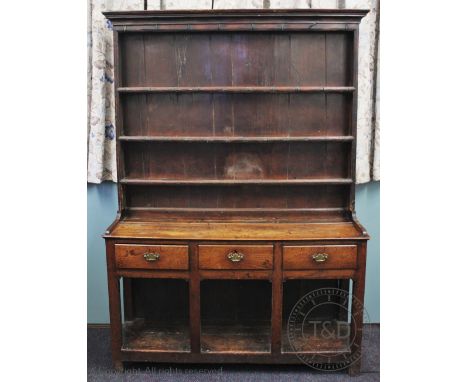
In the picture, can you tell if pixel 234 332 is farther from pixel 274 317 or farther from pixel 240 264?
pixel 240 264

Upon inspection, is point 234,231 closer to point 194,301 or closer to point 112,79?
point 194,301

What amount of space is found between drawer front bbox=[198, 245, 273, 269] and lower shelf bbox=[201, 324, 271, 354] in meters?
0.49

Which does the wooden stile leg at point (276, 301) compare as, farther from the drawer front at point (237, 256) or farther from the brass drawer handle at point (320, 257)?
the brass drawer handle at point (320, 257)

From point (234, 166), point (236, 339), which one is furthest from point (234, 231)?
point (236, 339)

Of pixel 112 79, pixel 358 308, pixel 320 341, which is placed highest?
pixel 112 79

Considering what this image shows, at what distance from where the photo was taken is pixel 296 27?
2.09 metres

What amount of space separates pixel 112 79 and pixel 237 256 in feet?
4.17

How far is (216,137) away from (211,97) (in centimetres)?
23

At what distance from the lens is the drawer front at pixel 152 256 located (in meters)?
2.02

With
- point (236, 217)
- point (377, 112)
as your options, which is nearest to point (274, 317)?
point (236, 217)


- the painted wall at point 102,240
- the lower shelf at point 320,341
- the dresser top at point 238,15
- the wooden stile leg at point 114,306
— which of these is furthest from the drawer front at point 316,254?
the dresser top at point 238,15
